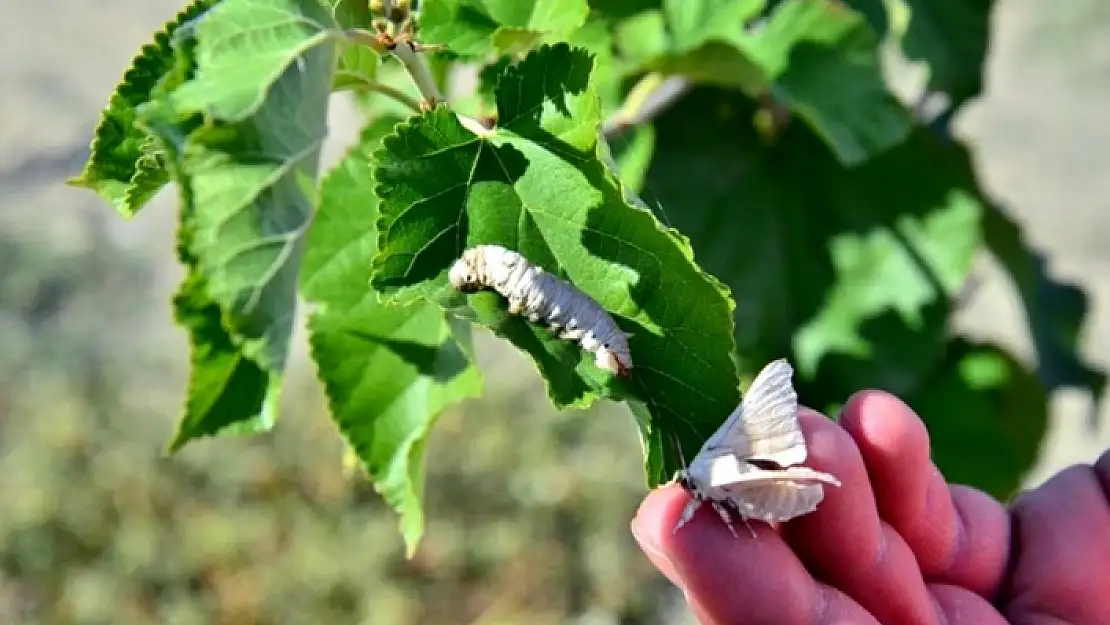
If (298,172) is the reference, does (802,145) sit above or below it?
below

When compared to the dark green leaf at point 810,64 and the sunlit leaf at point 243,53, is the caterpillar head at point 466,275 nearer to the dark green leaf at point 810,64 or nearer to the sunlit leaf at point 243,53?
the sunlit leaf at point 243,53

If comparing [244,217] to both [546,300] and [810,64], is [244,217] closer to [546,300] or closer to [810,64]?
Result: [546,300]

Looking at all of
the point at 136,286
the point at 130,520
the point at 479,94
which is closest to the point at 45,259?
the point at 136,286

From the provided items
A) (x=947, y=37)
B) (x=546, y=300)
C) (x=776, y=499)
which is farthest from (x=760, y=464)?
(x=947, y=37)

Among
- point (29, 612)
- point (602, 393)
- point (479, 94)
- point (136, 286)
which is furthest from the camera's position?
point (136, 286)

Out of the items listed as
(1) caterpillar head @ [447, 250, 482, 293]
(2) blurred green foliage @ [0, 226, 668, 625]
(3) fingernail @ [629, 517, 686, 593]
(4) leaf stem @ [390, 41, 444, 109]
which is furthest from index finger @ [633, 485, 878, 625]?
(2) blurred green foliage @ [0, 226, 668, 625]

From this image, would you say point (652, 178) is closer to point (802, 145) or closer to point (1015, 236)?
point (802, 145)
